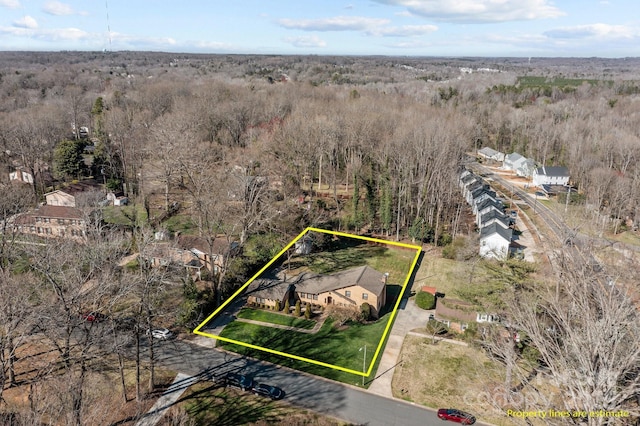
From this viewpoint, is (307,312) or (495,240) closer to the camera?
(307,312)

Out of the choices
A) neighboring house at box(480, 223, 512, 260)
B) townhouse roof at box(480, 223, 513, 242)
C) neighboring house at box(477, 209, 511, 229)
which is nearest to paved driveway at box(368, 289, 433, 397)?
neighboring house at box(480, 223, 512, 260)

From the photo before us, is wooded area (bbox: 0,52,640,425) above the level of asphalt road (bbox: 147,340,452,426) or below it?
above

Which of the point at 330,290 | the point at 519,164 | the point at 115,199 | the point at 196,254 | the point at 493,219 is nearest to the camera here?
the point at 330,290

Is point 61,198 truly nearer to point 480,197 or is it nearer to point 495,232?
point 495,232

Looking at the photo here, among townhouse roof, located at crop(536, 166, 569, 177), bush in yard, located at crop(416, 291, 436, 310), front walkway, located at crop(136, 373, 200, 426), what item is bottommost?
front walkway, located at crop(136, 373, 200, 426)

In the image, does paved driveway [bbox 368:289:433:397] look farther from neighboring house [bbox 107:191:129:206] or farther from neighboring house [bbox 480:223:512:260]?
neighboring house [bbox 107:191:129:206]

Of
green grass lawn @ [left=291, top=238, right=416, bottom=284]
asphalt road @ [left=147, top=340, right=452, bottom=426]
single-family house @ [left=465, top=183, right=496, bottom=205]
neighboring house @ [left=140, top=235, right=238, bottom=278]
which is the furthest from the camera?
single-family house @ [left=465, top=183, right=496, bottom=205]

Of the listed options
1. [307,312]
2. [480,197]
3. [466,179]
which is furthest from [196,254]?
[466,179]
